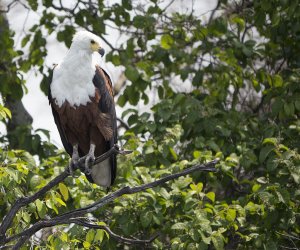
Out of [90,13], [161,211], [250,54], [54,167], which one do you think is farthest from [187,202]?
[90,13]

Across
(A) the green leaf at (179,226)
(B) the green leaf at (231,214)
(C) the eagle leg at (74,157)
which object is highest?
(C) the eagle leg at (74,157)

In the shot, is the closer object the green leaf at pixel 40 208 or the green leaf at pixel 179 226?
the green leaf at pixel 40 208

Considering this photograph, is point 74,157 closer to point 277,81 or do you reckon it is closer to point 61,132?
point 61,132

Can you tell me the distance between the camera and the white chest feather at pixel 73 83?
5.78 m

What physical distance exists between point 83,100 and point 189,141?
1808 millimetres

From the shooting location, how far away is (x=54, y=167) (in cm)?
642

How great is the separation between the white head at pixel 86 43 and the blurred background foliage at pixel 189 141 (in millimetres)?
701

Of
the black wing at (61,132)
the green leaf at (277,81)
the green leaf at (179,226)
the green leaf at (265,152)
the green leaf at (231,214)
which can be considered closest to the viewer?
the green leaf at (179,226)

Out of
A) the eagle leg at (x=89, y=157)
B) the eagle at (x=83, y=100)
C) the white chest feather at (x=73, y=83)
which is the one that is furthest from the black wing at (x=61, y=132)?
the eagle leg at (x=89, y=157)

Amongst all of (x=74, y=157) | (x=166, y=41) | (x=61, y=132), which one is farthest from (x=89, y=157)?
(x=166, y=41)

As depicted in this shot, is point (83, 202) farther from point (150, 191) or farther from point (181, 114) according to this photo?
point (181, 114)

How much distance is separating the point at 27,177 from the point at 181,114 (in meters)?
1.54

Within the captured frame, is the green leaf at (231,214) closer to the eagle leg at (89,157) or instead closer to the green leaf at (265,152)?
the green leaf at (265,152)

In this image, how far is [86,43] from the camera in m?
6.01
